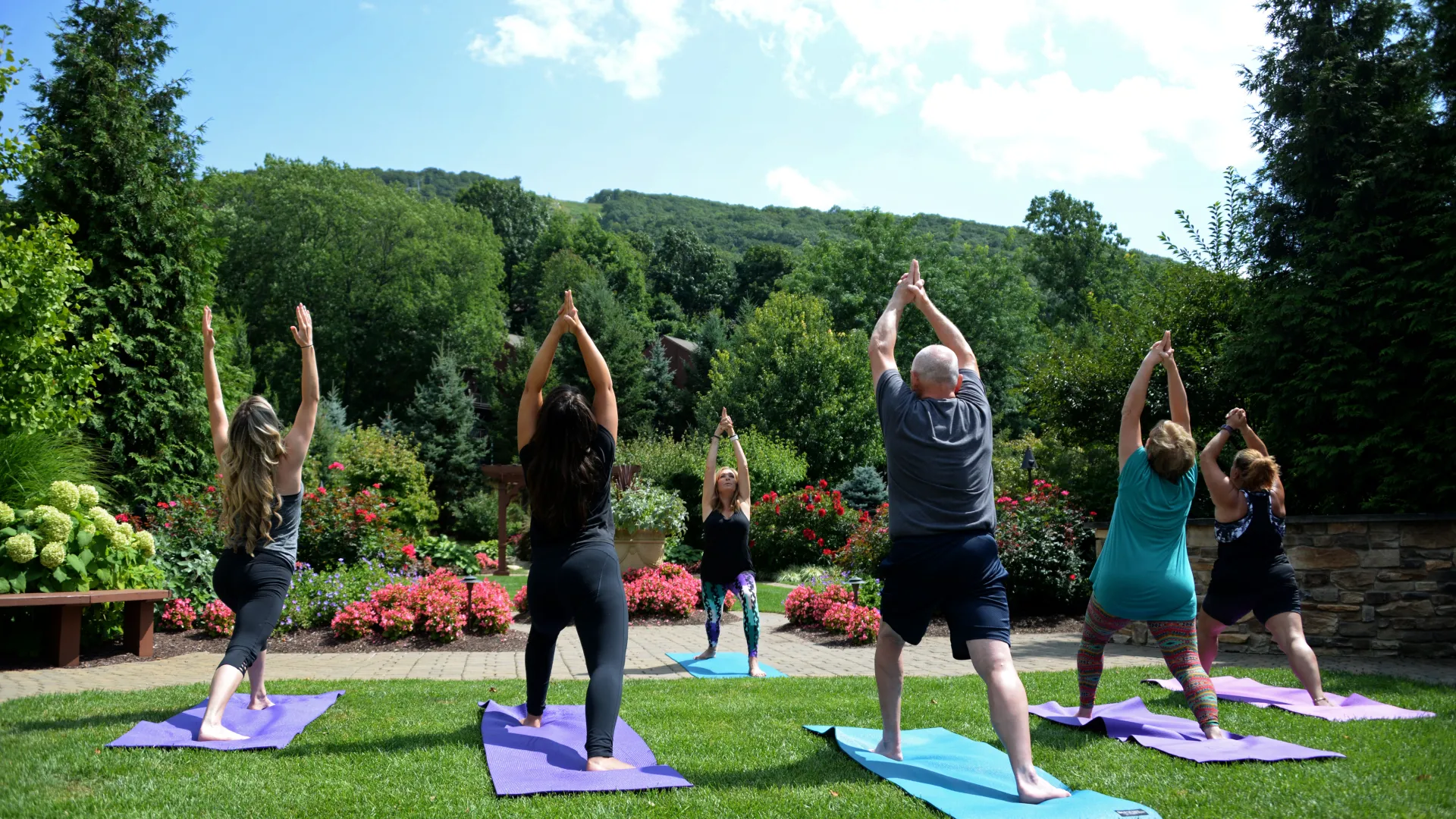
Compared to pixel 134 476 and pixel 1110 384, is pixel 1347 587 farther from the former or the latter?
pixel 134 476

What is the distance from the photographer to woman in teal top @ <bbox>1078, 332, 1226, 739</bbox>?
479 centimetres

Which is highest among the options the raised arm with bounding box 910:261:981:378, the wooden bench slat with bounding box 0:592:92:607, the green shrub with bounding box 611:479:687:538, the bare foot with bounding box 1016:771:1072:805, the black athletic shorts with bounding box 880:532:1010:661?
the raised arm with bounding box 910:261:981:378

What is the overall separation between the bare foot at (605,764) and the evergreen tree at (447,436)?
2715 cm

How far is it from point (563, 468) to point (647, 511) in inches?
415

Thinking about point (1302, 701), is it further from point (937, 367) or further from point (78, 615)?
point (78, 615)

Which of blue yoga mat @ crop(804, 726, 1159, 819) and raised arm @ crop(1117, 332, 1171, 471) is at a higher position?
raised arm @ crop(1117, 332, 1171, 471)

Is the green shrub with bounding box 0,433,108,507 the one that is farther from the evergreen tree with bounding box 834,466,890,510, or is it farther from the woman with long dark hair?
the evergreen tree with bounding box 834,466,890,510

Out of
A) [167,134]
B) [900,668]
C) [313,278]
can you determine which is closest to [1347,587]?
[900,668]

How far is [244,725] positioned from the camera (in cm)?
505

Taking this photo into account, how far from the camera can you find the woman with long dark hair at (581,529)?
4211 millimetres

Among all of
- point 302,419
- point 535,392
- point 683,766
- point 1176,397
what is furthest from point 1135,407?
point 302,419

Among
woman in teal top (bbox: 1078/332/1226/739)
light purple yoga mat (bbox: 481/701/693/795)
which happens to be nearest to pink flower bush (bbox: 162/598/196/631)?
light purple yoga mat (bbox: 481/701/693/795)

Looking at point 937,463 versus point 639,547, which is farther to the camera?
point 639,547

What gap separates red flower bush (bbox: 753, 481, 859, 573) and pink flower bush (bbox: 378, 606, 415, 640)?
9.73m
